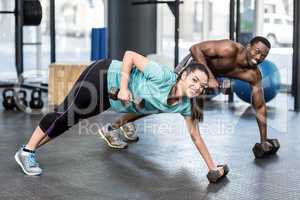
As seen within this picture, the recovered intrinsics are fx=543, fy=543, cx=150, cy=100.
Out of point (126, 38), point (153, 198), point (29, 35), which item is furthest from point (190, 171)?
point (29, 35)

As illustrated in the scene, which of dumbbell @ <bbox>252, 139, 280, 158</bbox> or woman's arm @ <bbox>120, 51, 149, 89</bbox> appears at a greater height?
woman's arm @ <bbox>120, 51, 149, 89</bbox>

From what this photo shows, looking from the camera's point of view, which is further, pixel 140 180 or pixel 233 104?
pixel 233 104

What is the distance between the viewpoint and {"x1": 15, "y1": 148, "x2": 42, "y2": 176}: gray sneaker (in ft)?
8.53

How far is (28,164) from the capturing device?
103 inches

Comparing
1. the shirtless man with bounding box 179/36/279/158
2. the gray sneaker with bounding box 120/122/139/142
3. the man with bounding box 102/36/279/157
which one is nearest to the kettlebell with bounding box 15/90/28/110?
the gray sneaker with bounding box 120/122/139/142

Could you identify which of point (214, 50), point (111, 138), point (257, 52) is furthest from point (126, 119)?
point (257, 52)

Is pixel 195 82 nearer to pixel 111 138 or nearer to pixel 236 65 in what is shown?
pixel 236 65

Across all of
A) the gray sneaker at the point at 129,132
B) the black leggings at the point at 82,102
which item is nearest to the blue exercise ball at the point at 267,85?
the gray sneaker at the point at 129,132

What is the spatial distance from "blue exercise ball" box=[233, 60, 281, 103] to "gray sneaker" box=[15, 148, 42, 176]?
8.53 feet

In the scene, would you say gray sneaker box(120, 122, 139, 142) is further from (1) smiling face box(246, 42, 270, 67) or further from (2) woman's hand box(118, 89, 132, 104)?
(2) woman's hand box(118, 89, 132, 104)

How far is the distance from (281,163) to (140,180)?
833mm

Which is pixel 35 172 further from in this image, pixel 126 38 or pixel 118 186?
pixel 126 38

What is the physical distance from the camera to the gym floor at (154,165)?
235cm

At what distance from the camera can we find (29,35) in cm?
768
